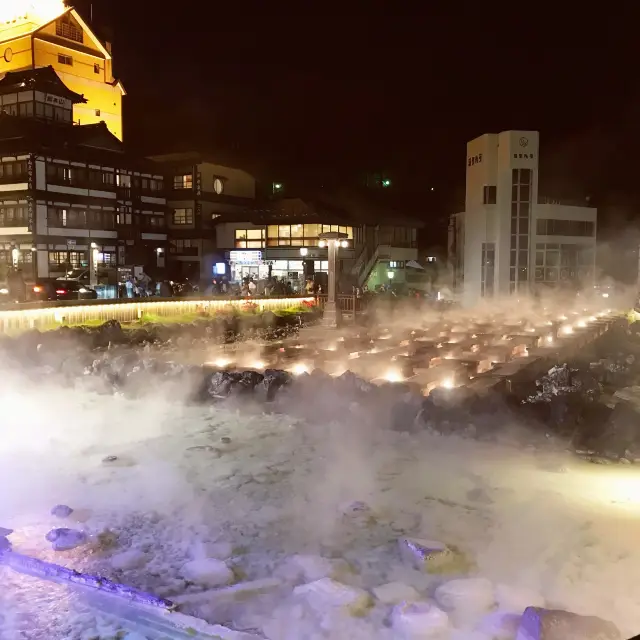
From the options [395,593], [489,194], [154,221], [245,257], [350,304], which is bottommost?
[395,593]

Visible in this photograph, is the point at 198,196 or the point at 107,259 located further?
the point at 198,196

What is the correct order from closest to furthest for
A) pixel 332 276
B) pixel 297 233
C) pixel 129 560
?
pixel 129 560 → pixel 332 276 → pixel 297 233

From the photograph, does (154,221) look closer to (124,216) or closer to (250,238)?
(124,216)

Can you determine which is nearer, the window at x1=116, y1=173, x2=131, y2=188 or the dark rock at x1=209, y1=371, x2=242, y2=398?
the dark rock at x1=209, y1=371, x2=242, y2=398

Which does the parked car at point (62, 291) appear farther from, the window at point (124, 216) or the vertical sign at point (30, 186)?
the window at point (124, 216)

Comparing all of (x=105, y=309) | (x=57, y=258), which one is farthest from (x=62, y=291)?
(x=57, y=258)

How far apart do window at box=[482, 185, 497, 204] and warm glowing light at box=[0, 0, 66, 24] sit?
26.1 meters

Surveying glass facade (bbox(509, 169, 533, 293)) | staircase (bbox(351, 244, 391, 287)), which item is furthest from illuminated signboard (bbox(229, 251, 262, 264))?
glass facade (bbox(509, 169, 533, 293))

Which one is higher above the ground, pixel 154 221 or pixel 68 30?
pixel 68 30

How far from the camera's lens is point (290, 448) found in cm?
692

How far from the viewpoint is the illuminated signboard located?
33156mm

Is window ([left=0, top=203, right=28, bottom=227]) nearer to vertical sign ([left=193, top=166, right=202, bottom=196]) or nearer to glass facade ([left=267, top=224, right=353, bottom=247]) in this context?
vertical sign ([left=193, top=166, right=202, bottom=196])

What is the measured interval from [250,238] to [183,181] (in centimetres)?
528

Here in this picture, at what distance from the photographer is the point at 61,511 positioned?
5070mm
